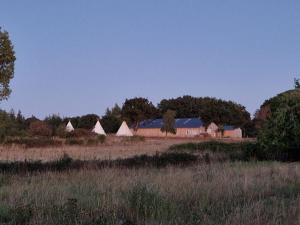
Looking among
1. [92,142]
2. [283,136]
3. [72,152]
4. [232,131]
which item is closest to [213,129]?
[232,131]

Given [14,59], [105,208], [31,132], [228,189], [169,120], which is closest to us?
[105,208]

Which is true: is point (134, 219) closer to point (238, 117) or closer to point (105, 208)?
point (105, 208)

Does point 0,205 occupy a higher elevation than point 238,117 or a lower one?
lower

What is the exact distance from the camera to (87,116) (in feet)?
434

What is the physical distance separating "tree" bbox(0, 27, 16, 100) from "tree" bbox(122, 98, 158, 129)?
8653 centimetres

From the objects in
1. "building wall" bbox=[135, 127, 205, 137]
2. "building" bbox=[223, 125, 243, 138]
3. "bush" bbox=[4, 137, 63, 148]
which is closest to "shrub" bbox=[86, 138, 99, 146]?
"bush" bbox=[4, 137, 63, 148]

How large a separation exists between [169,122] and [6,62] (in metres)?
79.8

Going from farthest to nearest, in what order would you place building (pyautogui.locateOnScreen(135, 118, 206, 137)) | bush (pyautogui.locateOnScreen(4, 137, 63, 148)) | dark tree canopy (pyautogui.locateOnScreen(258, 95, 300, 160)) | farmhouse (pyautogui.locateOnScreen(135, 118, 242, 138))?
1. building (pyautogui.locateOnScreen(135, 118, 206, 137))
2. farmhouse (pyautogui.locateOnScreen(135, 118, 242, 138))
3. bush (pyautogui.locateOnScreen(4, 137, 63, 148))
4. dark tree canopy (pyautogui.locateOnScreen(258, 95, 300, 160))

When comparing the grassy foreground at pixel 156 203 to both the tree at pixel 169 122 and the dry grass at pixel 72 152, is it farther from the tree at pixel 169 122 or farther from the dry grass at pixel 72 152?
the tree at pixel 169 122

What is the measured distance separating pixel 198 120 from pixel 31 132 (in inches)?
2409

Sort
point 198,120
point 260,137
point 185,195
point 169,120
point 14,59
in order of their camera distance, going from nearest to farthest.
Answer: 1. point 185,195
2. point 260,137
3. point 14,59
4. point 169,120
5. point 198,120

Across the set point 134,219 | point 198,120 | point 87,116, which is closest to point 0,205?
point 134,219

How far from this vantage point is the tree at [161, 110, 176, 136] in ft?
369

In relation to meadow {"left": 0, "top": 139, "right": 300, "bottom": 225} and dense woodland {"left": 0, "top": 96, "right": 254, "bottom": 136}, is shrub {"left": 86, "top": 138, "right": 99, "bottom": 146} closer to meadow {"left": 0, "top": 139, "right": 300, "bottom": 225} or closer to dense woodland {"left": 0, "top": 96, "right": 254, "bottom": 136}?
meadow {"left": 0, "top": 139, "right": 300, "bottom": 225}
